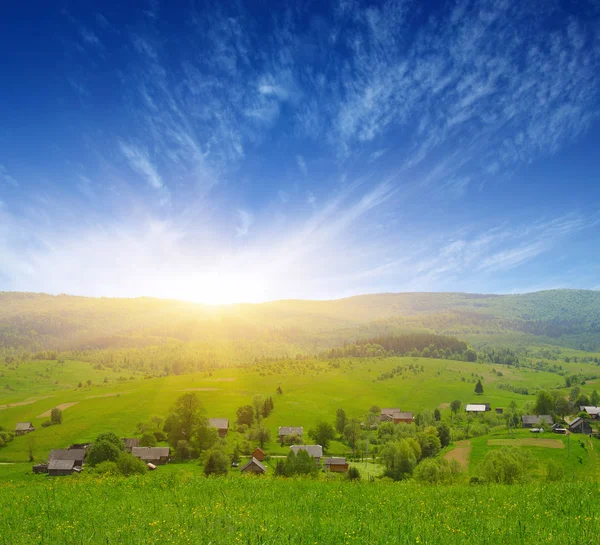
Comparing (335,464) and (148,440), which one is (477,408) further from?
(148,440)

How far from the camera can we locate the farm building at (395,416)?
168625 millimetres

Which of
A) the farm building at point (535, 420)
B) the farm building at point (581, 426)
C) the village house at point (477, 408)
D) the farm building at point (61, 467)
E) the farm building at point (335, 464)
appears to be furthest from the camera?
the village house at point (477, 408)

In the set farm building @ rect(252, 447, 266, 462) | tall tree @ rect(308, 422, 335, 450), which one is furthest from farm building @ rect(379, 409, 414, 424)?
farm building @ rect(252, 447, 266, 462)

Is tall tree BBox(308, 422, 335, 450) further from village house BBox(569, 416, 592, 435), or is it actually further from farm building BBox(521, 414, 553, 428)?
village house BBox(569, 416, 592, 435)

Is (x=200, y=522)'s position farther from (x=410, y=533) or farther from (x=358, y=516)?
(x=410, y=533)

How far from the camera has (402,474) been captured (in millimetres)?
93938

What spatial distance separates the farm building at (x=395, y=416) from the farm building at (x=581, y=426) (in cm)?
5677

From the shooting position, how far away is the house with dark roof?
106938 mm

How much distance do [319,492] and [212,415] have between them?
166 metres

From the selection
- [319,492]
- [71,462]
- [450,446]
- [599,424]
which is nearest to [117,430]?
[71,462]

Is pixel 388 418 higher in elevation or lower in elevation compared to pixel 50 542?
lower

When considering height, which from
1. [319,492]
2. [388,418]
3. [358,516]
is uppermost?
A: [358,516]

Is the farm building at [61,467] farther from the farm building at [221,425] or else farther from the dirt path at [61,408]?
the dirt path at [61,408]

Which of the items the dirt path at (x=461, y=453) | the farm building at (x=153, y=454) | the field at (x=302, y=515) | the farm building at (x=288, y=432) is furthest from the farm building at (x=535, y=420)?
the field at (x=302, y=515)
